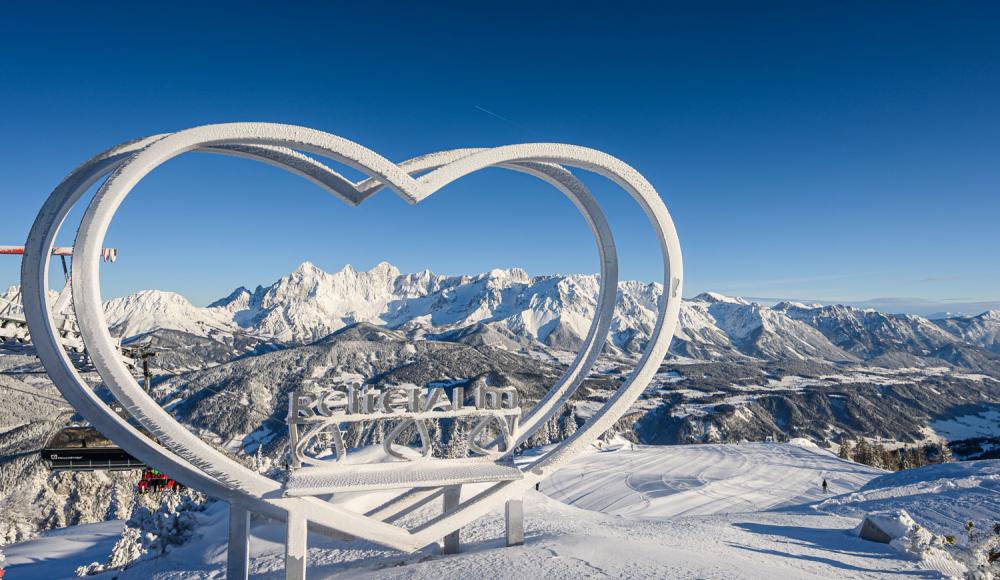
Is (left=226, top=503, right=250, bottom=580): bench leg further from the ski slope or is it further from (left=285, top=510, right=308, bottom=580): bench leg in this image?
the ski slope

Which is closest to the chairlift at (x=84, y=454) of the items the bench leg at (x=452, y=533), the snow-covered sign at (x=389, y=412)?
the snow-covered sign at (x=389, y=412)

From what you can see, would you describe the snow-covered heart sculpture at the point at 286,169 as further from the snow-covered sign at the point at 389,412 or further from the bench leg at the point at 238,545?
the snow-covered sign at the point at 389,412

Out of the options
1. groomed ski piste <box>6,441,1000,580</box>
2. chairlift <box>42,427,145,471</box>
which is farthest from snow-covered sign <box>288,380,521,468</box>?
chairlift <box>42,427,145,471</box>

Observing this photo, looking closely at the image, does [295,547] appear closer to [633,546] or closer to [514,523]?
[514,523]

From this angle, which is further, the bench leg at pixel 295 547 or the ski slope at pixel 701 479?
the ski slope at pixel 701 479

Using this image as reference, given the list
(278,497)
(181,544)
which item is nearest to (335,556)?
(278,497)

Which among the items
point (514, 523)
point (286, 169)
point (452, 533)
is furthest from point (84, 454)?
point (514, 523)
